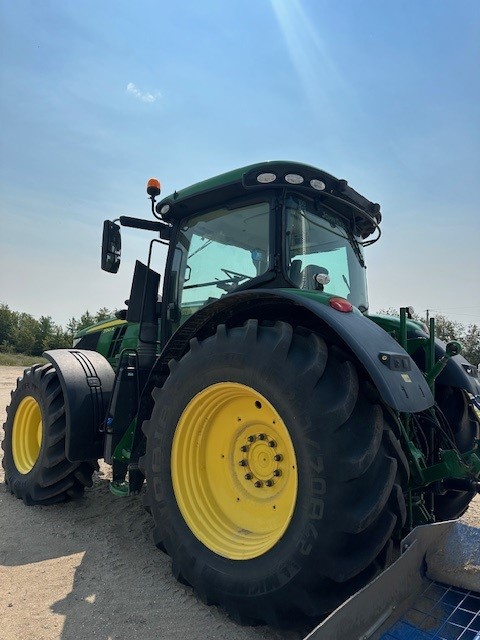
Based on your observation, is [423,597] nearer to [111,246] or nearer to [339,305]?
[339,305]

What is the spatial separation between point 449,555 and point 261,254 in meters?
1.94

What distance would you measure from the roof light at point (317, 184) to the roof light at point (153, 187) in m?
1.39

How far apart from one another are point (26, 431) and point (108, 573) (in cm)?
200

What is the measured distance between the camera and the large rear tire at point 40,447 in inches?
142

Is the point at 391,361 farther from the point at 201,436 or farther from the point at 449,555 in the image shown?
the point at 201,436

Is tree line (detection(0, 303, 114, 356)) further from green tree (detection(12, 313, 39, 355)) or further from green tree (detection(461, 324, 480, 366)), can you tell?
green tree (detection(461, 324, 480, 366))

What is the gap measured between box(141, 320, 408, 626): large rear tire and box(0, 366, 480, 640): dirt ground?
6.0 inches

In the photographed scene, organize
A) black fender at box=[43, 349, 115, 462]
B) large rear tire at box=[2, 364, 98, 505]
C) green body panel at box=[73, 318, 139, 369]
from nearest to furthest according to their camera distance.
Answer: black fender at box=[43, 349, 115, 462] → large rear tire at box=[2, 364, 98, 505] → green body panel at box=[73, 318, 139, 369]

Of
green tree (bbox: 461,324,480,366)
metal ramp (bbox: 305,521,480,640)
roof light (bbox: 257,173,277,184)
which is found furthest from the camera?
green tree (bbox: 461,324,480,366)

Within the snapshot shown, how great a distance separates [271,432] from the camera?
2398mm

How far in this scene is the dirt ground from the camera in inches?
83.6

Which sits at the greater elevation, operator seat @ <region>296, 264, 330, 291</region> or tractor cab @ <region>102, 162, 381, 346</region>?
tractor cab @ <region>102, 162, 381, 346</region>

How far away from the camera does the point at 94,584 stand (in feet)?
8.32

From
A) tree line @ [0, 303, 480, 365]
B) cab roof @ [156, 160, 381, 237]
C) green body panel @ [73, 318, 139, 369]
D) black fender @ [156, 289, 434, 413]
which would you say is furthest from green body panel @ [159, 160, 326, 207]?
tree line @ [0, 303, 480, 365]
